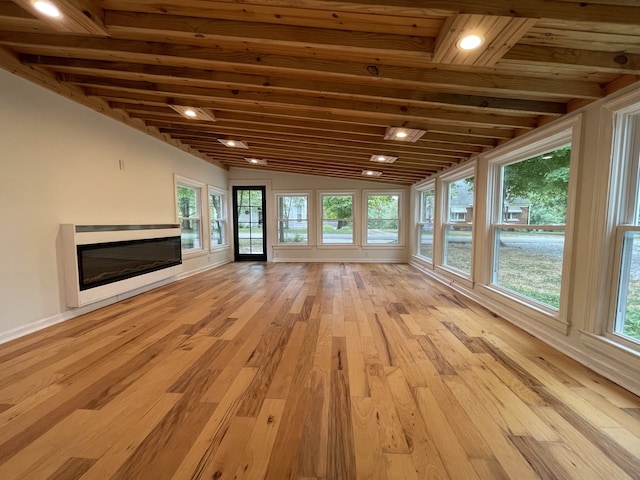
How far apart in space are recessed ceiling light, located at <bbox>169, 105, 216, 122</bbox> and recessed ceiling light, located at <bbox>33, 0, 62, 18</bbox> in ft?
4.61

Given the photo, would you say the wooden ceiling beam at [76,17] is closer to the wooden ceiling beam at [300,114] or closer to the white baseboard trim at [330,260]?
the wooden ceiling beam at [300,114]

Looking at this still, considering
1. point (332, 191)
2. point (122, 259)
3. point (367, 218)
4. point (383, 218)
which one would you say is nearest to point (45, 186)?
point (122, 259)

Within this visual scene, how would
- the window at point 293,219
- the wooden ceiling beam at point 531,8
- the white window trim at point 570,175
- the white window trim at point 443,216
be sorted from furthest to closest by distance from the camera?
the window at point 293,219
the white window trim at point 443,216
the white window trim at point 570,175
the wooden ceiling beam at point 531,8

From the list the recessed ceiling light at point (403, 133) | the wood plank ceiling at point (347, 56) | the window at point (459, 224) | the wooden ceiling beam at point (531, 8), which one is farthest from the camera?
the window at point (459, 224)

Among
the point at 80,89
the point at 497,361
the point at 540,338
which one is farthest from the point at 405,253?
the point at 80,89

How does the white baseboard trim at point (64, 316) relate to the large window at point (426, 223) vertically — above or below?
below

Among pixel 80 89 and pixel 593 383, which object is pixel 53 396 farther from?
pixel 593 383

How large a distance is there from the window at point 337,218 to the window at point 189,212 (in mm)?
2941

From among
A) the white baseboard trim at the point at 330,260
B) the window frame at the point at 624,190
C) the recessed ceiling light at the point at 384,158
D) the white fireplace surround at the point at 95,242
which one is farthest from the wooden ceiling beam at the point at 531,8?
the white baseboard trim at the point at 330,260

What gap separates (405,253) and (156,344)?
599 cm

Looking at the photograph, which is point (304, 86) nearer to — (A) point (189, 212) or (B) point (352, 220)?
(A) point (189, 212)

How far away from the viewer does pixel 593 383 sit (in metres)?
1.87

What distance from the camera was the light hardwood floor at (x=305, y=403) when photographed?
49.1 inches

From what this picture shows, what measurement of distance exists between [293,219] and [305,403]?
19.5 ft
